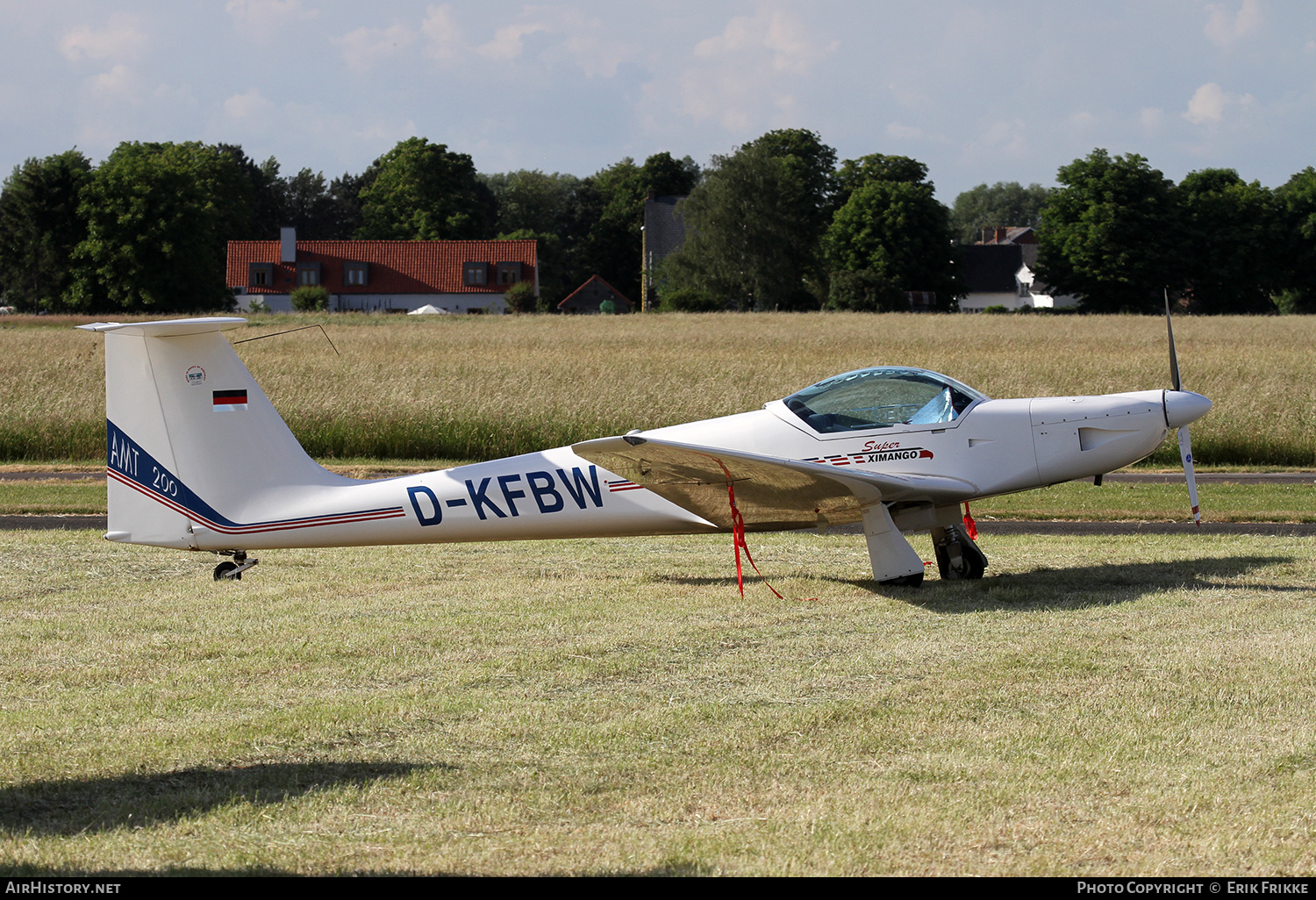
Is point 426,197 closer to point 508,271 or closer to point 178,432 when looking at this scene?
point 508,271

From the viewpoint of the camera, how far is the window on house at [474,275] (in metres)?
78.4

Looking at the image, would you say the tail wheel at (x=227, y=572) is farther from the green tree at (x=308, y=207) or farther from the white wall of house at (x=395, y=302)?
the green tree at (x=308, y=207)

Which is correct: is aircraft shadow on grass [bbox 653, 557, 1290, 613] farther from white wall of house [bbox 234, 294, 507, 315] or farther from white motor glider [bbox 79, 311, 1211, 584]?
white wall of house [bbox 234, 294, 507, 315]

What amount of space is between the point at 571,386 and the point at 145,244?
56.0 m

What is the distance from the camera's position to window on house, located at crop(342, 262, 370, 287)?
7819 cm

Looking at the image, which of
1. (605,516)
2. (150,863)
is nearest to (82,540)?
(605,516)

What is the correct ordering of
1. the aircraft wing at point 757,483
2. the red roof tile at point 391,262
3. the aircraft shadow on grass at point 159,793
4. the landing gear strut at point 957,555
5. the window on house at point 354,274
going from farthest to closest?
1. the window on house at point 354,274
2. the red roof tile at point 391,262
3. the landing gear strut at point 957,555
4. the aircraft wing at point 757,483
5. the aircraft shadow on grass at point 159,793

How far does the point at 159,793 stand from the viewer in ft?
15.3

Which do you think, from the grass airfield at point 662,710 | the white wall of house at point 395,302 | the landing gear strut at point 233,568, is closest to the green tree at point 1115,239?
the white wall of house at point 395,302

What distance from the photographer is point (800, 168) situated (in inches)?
3410

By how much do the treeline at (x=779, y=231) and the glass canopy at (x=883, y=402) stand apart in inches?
2199

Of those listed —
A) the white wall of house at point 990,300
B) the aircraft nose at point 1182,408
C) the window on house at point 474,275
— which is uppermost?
the white wall of house at point 990,300

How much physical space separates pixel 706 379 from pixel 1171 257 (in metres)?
Answer: 64.4

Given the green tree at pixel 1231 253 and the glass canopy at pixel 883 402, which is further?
the green tree at pixel 1231 253
